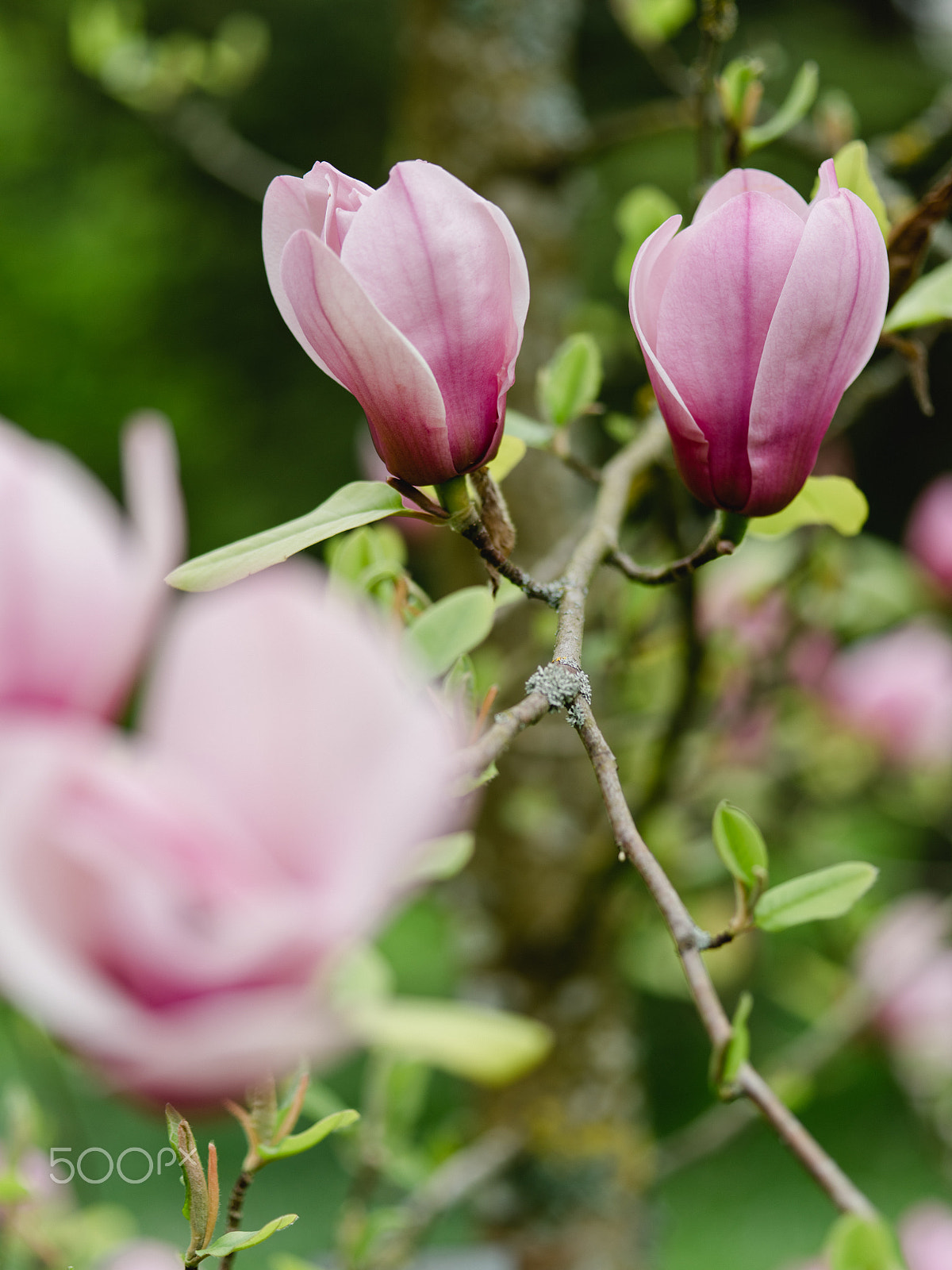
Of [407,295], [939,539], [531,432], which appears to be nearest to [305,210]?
[407,295]

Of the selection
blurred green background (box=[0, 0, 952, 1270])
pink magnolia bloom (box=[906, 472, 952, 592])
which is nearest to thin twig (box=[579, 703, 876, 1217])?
pink magnolia bloom (box=[906, 472, 952, 592])

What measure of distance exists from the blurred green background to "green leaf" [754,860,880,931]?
1489 millimetres

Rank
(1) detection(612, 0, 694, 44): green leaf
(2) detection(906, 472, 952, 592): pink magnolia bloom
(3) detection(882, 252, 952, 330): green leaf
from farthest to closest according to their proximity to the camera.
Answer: (2) detection(906, 472, 952, 592): pink magnolia bloom
(1) detection(612, 0, 694, 44): green leaf
(3) detection(882, 252, 952, 330): green leaf

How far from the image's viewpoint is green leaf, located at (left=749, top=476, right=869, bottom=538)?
337mm

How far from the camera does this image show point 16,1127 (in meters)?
0.51

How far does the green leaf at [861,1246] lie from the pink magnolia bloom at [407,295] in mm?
219

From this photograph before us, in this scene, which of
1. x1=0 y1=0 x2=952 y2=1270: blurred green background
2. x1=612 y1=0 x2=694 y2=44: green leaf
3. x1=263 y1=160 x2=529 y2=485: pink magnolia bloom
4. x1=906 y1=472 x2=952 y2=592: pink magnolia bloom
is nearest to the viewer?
x1=263 y1=160 x2=529 y2=485: pink magnolia bloom

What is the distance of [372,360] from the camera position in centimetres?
25

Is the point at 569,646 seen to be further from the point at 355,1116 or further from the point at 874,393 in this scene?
the point at 874,393

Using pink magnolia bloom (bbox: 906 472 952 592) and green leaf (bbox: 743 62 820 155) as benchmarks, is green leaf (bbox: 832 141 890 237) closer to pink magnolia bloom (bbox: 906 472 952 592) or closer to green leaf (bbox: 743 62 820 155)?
green leaf (bbox: 743 62 820 155)

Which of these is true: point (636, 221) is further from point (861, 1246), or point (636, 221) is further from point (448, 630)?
point (861, 1246)

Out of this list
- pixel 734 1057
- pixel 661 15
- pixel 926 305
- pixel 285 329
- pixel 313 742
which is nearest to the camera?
pixel 313 742

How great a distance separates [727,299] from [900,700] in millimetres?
861

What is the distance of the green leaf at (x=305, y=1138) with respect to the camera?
28 centimetres
